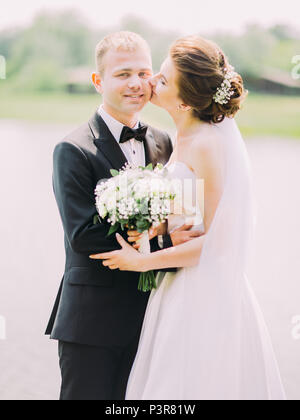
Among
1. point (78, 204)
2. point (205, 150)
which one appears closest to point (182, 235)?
point (205, 150)

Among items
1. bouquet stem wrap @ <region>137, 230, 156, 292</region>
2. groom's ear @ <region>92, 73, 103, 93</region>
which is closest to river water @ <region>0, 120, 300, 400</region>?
bouquet stem wrap @ <region>137, 230, 156, 292</region>

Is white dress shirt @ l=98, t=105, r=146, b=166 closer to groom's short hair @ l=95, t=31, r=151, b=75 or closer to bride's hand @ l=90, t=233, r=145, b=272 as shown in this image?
groom's short hair @ l=95, t=31, r=151, b=75

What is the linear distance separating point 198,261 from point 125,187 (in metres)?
0.54

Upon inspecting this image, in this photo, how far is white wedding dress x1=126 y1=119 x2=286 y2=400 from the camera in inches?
123

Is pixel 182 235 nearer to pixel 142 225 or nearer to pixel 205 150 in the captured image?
pixel 142 225

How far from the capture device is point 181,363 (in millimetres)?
3148

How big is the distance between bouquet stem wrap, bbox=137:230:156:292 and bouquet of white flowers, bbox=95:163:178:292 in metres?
0.06

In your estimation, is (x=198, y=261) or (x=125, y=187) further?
(x=198, y=261)

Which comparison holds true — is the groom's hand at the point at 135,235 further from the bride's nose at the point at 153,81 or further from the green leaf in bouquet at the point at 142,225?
the bride's nose at the point at 153,81

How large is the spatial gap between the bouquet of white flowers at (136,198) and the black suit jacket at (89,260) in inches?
3.9

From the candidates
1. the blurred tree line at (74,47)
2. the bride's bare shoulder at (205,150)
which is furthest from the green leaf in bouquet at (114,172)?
the blurred tree line at (74,47)

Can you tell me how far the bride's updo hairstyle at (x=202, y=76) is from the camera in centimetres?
312
